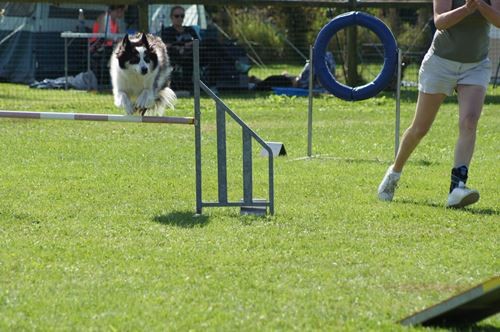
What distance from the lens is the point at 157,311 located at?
450cm

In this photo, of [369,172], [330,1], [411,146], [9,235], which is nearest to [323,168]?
[369,172]

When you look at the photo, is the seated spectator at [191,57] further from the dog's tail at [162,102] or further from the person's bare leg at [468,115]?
the person's bare leg at [468,115]

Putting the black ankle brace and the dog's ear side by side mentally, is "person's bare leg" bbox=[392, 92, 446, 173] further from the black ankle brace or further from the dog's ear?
the dog's ear

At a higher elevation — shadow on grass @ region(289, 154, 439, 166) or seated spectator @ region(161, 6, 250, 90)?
seated spectator @ region(161, 6, 250, 90)

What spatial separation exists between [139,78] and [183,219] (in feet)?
7.18

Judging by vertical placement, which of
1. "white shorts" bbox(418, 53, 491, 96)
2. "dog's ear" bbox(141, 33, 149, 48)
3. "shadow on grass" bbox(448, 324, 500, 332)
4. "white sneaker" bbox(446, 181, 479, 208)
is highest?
"dog's ear" bbox(141, 33, 149, 48)

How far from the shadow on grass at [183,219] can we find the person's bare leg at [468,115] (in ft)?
6.40

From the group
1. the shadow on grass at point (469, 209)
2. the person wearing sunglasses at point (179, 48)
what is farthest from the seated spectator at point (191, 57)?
the shadow on grass at point (469, 209)

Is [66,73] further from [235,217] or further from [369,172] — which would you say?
[235,217]

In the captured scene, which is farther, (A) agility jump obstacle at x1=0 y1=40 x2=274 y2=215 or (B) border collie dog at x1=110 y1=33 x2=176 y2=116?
(B) border collie dog at x1=110 y1=33 x2=176 y2=116

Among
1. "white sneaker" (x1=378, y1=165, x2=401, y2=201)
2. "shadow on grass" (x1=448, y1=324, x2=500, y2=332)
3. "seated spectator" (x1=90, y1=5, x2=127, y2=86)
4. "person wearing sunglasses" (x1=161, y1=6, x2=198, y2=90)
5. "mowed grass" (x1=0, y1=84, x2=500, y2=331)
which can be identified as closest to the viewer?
"shadow on grass" (x1=448, y1=324, x2=500, y2=332)

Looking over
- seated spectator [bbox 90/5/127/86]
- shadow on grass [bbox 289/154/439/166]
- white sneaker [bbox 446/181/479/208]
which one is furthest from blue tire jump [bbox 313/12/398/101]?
seated spectator [bbox 90/5/127/86]

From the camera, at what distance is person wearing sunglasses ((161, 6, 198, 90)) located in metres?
15.8

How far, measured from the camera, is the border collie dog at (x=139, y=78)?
27.7 ft
